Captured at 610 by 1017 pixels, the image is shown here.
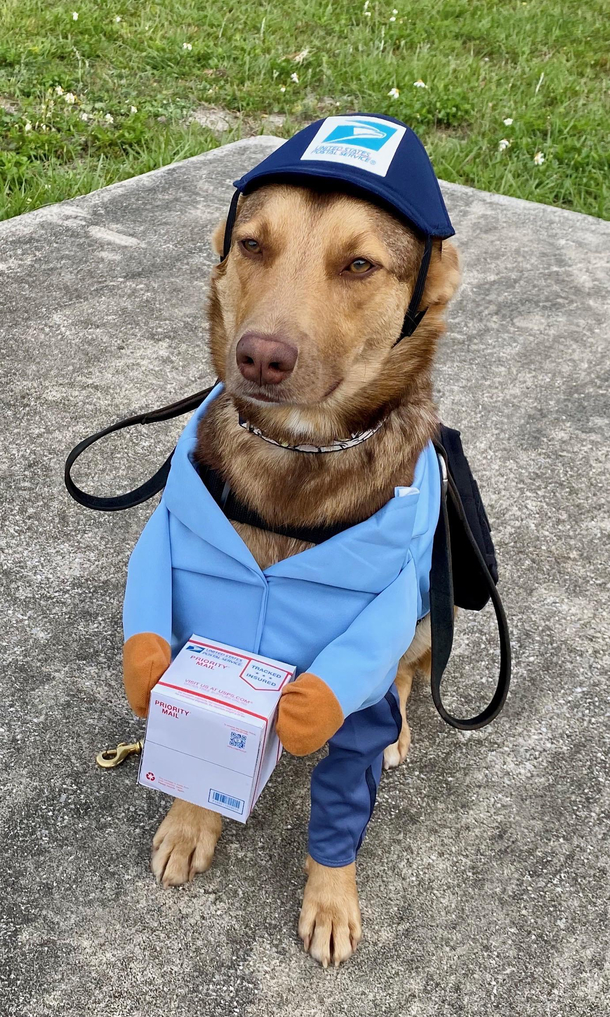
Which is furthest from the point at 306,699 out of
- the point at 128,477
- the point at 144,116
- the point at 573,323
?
the point at 144,116

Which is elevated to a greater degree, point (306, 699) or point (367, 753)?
point (306, 699)

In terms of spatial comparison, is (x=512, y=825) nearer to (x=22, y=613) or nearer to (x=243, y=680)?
(x=243, y=680)

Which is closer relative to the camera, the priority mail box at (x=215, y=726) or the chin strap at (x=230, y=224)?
the priority mail box at (x=215, y=726)

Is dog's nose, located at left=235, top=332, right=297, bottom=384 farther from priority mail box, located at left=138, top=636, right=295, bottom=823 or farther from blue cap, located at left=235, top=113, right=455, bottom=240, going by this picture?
Result: priority mail box, located at left=138, top=636, right=295, bottom=823

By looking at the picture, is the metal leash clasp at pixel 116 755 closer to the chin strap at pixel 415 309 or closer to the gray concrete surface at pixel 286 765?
the gray concrete surface at pixel 286 765

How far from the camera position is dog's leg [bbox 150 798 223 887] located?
2029 millimetres

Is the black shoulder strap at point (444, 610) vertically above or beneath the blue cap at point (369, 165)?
beneath

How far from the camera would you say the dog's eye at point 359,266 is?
1.82m

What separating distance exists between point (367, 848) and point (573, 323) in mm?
2847

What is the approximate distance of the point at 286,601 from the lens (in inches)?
71.0

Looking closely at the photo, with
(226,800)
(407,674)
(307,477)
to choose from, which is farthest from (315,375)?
(407,674)

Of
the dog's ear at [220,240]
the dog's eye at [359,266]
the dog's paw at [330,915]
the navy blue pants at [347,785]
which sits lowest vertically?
the dog's paw at [330,915]

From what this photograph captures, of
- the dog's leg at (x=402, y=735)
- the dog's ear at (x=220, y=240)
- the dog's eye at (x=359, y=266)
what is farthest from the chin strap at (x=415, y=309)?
the dog's leg at (x=402, y=735)

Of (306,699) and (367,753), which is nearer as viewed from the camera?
(306,699)
